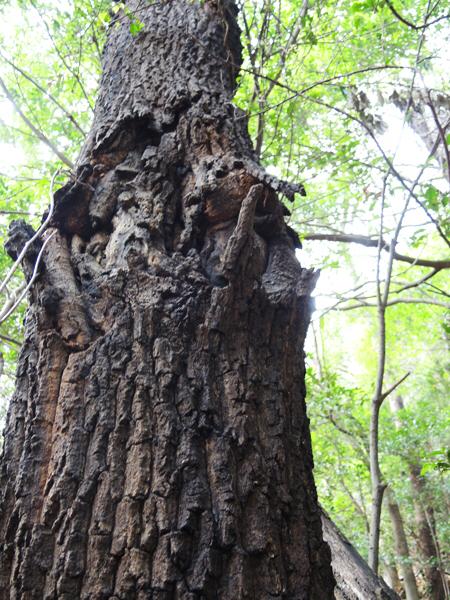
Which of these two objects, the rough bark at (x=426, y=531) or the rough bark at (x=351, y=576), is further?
the rough bark at (x=426, y=531)

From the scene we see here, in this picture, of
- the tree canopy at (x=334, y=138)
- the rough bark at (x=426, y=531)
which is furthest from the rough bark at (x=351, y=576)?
the rough bark at (x=426, y=531)

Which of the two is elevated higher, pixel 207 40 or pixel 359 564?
pixel 207 40

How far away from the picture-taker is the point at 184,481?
40.7 inches

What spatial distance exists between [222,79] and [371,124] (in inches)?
77.0

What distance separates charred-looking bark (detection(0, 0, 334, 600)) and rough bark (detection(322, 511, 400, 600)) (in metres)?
0.70

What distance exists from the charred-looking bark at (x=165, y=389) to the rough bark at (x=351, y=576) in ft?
2.30

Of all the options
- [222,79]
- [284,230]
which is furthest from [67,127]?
[284,230]

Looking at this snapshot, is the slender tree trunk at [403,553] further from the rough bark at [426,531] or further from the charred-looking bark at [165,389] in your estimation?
the charred-looking bark at [165,389]

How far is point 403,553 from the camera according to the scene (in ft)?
22.6

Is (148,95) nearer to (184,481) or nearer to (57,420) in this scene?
(57,420)

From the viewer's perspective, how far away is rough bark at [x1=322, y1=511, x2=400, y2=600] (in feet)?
5.37

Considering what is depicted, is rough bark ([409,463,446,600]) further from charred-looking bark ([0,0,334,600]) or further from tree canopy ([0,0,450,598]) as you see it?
charred-looking bark ([0,0,334,600])

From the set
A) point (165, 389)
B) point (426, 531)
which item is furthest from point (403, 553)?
point (165, 389)

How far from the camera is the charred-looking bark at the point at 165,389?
0.96 m
